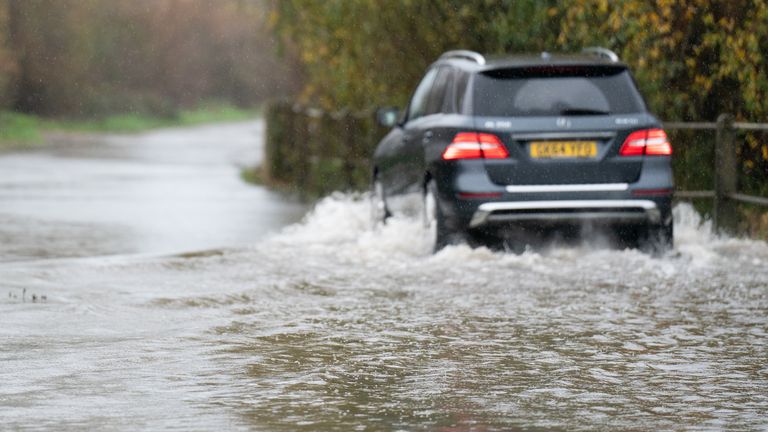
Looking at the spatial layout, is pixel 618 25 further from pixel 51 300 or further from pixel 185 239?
pixel 51 300

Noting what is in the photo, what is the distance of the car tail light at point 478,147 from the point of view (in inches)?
515

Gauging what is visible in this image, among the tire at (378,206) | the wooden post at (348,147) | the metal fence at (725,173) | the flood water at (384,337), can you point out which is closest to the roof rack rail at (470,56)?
the flood water at (384,337)

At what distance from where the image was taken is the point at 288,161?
88.9 feet

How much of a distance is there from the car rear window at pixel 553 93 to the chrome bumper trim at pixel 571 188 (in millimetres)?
585

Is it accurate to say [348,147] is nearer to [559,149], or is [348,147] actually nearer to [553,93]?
[553,93]

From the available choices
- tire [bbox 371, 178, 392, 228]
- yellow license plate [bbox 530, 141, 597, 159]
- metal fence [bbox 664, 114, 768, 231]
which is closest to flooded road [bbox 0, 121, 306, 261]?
tire [bbox 371, 178, 392, 228]

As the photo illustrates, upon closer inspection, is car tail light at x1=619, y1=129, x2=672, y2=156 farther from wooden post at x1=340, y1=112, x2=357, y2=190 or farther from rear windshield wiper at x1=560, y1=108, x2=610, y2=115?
wooden post at x1=340, y1=112, x2=357, y2=190

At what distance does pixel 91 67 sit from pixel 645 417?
6786cm

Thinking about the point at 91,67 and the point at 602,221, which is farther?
Answer: the point at 91,67

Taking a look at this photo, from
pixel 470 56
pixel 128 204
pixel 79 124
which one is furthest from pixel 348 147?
pixel 79 124

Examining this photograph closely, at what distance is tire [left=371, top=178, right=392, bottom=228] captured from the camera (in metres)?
16.0

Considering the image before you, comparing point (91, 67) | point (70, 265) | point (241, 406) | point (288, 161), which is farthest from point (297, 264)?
point (91, 67)

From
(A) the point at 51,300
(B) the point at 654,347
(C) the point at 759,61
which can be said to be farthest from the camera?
(C) the point at 759,61

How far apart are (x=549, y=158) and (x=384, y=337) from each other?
151 inches
